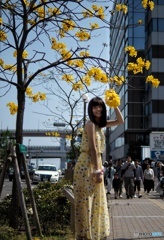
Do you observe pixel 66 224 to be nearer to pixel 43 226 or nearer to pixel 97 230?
pixel 43 226

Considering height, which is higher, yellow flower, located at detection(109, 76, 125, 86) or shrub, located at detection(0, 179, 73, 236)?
yellow flower, located at detection(109, 76, 125, 86)

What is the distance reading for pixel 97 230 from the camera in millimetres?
5141

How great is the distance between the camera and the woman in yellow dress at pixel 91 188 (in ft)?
16.7

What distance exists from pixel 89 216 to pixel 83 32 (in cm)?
354

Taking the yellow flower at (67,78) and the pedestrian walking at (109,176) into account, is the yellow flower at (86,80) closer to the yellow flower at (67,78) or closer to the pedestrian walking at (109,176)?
the yellow flower at (67,78)

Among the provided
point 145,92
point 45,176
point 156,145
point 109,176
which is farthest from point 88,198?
point 145,92

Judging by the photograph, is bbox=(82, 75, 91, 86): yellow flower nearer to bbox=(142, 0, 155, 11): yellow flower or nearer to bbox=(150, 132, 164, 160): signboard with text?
bbox=(142, 0, 155, 11): yellow flower

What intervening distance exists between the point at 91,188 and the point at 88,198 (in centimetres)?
11

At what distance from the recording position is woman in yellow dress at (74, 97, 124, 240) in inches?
201

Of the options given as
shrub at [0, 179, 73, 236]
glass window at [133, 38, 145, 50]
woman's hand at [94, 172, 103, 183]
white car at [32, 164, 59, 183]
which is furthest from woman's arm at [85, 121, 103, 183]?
glass window at [133, 38, 145, 50]

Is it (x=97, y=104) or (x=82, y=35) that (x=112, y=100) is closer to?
(x=97, y=104)

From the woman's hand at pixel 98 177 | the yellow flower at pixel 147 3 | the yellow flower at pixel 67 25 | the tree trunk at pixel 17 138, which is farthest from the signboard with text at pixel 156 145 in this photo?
the woman's hand at pixel 98 177

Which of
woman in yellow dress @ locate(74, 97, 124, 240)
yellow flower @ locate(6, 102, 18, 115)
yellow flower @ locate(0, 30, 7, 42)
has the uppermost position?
yellow flower @ locate(0, 30, 7, 42)

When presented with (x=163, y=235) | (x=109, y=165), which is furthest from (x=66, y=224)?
(x=109, y=165)
